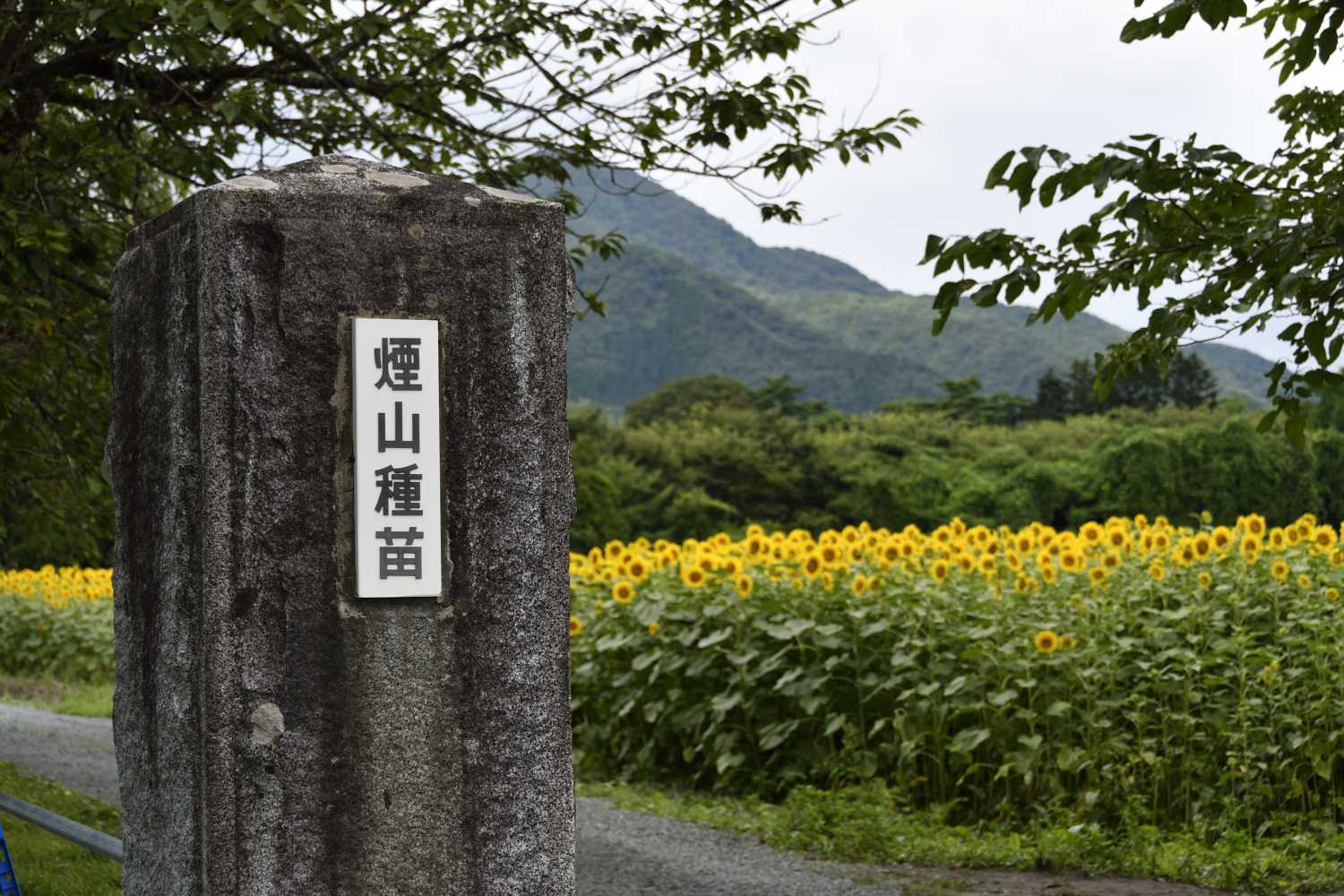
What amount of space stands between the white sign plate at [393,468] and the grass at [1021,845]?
152 inches

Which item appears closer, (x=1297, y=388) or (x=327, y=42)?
(x=1297, y=388)

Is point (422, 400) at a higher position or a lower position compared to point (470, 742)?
higher

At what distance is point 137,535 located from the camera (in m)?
A: 2.89

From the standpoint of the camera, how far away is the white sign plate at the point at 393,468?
2.62 meters

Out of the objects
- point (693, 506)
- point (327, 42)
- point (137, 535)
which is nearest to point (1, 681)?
point (327, 42)

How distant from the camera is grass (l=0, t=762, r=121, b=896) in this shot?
548 cm

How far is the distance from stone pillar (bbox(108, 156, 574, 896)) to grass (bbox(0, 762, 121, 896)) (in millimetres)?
3063

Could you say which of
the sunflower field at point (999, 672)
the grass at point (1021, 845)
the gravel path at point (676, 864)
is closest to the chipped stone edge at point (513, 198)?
the gravel path at point (676, 864)

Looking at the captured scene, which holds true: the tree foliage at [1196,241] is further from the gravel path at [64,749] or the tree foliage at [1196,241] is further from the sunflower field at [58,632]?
the sunflower field at [58,632]

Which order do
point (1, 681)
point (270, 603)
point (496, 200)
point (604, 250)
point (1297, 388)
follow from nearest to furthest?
point (270, 603) → point (496, 200) → point (1297, 388) → point (604, 250) → point (1, 681)

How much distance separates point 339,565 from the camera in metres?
2.63

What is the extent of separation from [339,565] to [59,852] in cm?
436

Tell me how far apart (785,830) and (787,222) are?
2.65 meters

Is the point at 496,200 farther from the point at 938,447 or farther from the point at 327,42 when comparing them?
the point at 938,447
